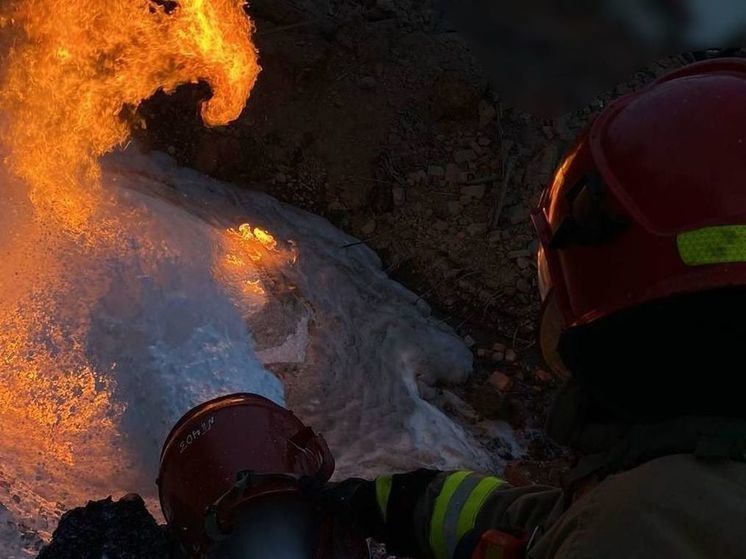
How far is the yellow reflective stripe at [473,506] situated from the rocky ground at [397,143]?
2274 millimetres

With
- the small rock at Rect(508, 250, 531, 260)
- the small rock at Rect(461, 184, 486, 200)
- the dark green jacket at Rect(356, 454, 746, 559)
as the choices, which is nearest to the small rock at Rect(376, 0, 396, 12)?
the small rock at Rect(461, 184, 486, 200)

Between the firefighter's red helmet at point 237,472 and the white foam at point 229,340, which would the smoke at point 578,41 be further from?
the firefighter's red helmet at point 237,472

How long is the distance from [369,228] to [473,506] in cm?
271

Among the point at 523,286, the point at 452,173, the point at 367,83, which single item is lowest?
the point at 523,286

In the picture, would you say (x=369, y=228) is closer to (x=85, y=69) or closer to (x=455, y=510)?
(x=85, y=69)

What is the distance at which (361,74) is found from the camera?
4.79m

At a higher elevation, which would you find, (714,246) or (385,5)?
(714,246)

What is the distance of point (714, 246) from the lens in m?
1.34

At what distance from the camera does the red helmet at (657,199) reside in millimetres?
1355

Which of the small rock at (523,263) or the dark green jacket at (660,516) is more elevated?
the dark green jacket at (660,516)

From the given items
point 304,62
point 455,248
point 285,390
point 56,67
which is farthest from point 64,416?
point 304,62

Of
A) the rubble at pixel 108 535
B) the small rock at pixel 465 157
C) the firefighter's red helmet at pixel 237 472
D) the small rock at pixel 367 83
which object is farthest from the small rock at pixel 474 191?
the rubble at pixel 108 535

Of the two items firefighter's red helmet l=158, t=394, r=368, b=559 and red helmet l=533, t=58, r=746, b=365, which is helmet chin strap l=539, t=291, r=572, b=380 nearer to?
red helmet l=533, t=58, r=746, b=365

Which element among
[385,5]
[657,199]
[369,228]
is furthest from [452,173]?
[657,199]
